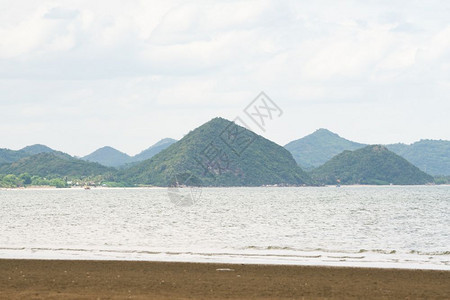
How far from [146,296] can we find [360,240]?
35.9 metres

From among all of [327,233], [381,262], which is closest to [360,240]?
[327,233]

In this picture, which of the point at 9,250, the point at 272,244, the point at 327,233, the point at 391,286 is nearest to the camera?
the point at 391,286

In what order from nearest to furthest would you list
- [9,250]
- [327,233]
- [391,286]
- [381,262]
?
[391,286], [381,262], [9,250], [327,233]

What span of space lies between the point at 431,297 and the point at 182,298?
8.34m

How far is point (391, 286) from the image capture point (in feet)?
81.5

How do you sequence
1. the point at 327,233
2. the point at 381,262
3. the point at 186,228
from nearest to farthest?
1. the point at 381,262
2. the point at 327,233
3. the point at 186,228

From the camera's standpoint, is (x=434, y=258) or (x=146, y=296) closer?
(x=146, y=296)

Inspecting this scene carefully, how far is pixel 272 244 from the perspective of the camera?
50.3 m

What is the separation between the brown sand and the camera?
22547 mm

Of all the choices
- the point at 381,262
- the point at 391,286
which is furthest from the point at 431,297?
the point at 381,262

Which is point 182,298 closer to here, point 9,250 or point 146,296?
point 146,296

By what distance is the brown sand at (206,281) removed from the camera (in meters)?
22.5

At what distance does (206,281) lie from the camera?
2588 cm

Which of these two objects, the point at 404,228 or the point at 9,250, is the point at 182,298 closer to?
the point at 9,250
